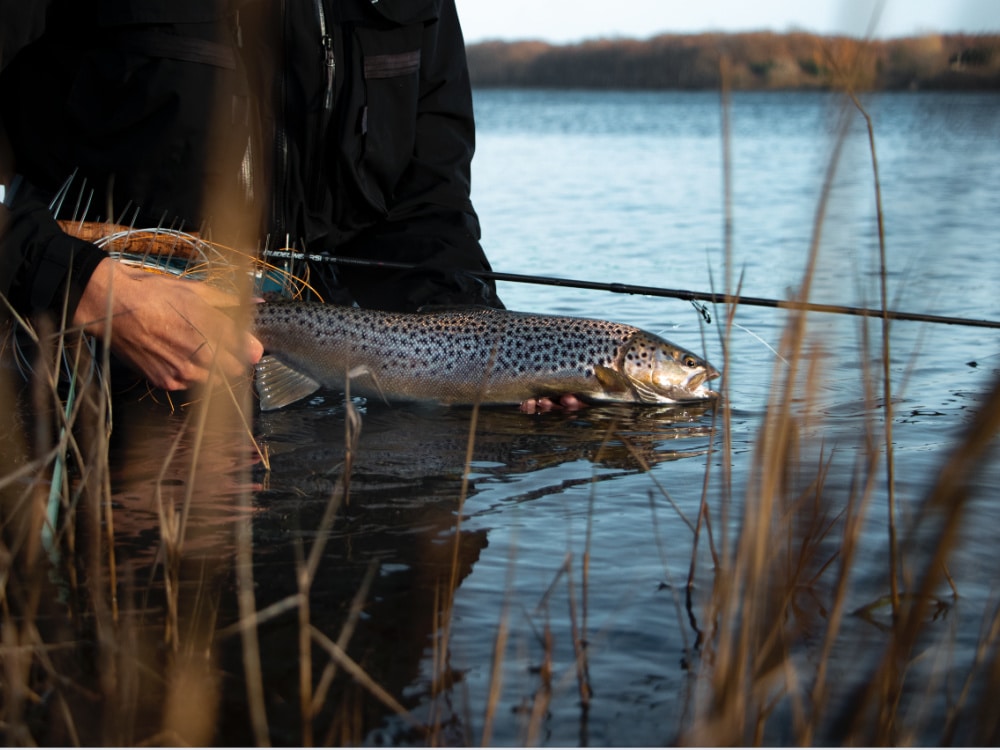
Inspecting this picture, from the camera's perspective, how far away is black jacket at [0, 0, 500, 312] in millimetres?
4340

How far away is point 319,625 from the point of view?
8.69ft

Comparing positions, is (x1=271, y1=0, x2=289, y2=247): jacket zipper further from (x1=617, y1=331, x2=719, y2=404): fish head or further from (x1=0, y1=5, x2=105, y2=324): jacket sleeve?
(x1=617, y1=331, x2=719, y2=404): fish head

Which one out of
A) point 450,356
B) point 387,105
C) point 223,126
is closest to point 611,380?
point 450,356

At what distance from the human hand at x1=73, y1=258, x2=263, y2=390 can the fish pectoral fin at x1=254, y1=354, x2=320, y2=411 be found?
2.22 feet

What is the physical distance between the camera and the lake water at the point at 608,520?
1864 mm

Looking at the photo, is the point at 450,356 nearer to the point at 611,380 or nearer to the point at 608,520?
the point at 611,380

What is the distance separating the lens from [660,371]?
16.3ft

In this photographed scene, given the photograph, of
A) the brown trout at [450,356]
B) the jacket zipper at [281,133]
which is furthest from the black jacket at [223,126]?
the brown trout at [450,356]

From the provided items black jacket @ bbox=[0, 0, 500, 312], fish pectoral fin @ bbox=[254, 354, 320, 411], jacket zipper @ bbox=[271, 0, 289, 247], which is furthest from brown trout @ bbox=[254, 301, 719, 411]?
jacket zipper @ bbox=[271, 0, 289, 247]

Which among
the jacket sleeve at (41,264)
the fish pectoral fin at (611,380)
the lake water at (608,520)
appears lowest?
the lake water at (608,520)

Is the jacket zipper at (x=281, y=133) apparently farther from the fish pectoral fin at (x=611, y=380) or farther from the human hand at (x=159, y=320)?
the fish pectoral fin at (x=611, y=380)

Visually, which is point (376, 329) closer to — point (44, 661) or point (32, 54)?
point (32, 54)

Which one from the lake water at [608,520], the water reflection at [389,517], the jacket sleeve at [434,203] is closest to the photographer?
the lake water at [608,520]

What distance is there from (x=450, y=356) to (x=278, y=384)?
0.71m
